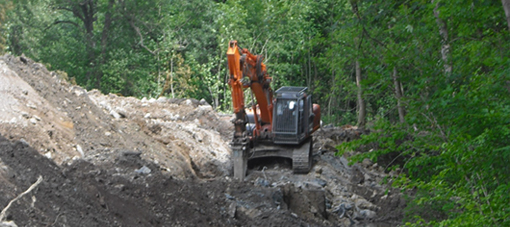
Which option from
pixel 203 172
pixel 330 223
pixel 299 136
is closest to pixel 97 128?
pixel 203 172

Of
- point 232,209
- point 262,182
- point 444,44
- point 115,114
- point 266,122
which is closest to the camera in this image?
point 444,44

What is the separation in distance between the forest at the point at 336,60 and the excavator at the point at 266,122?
177cm

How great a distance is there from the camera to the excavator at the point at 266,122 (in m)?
17.0

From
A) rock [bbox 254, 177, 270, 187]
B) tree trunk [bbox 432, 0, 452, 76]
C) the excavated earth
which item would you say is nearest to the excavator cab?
the excavated earth

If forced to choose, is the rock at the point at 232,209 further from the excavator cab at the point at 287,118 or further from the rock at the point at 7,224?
the rock at the point at 7,224

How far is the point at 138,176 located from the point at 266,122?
254 inches

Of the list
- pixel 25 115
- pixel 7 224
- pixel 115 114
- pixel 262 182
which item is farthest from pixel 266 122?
pixel 7 224

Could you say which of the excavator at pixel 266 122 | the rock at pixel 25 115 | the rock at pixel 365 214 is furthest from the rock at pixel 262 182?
the rock at pixel 25 115

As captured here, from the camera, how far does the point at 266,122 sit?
18922 millimetres

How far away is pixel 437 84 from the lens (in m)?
7.59

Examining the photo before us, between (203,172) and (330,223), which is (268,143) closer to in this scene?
(203,172)

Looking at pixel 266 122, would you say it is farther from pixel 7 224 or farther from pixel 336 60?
pixel 7 224

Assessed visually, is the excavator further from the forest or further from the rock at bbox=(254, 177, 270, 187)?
the forest

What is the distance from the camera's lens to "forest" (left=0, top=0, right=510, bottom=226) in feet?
22.7
